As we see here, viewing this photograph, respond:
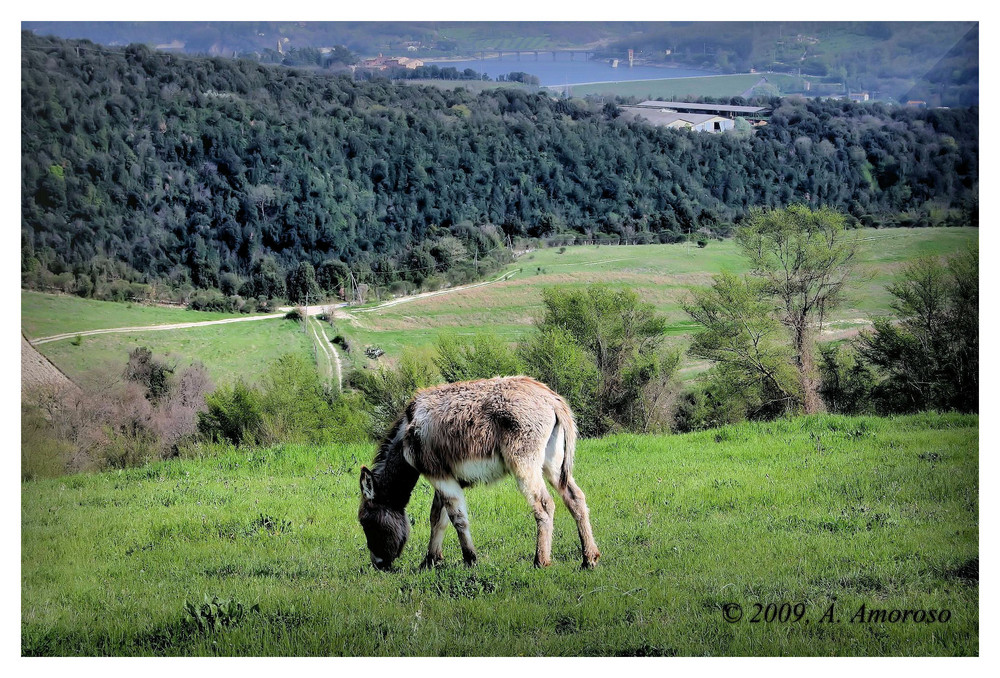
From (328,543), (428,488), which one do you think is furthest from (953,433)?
(328,543)

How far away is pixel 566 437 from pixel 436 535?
1121 millimetres

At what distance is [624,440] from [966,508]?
2.47m

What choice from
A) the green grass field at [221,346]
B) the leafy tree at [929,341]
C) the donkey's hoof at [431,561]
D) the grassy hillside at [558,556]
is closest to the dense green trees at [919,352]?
the leafy tree at [929,341]

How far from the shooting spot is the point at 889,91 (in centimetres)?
686

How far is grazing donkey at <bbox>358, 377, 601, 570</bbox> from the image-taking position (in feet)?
17.2

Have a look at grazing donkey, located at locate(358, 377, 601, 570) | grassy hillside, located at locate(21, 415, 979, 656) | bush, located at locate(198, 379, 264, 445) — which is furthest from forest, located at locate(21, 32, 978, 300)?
grazing donkey, located at locate(358, 377, 601, 570)

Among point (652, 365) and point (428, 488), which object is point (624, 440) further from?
point (428, 488)

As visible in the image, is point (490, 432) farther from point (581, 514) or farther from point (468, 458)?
point (581, 514)

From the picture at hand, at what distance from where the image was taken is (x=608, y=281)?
22.8ft

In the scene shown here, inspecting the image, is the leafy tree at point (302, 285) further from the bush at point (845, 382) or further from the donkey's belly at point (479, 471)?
the bush at point (845, 382)

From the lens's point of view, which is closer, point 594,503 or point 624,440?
point 594,503

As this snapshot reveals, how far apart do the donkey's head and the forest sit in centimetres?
200

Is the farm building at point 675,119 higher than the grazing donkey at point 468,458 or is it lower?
higher

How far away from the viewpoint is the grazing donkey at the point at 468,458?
5242 mm
